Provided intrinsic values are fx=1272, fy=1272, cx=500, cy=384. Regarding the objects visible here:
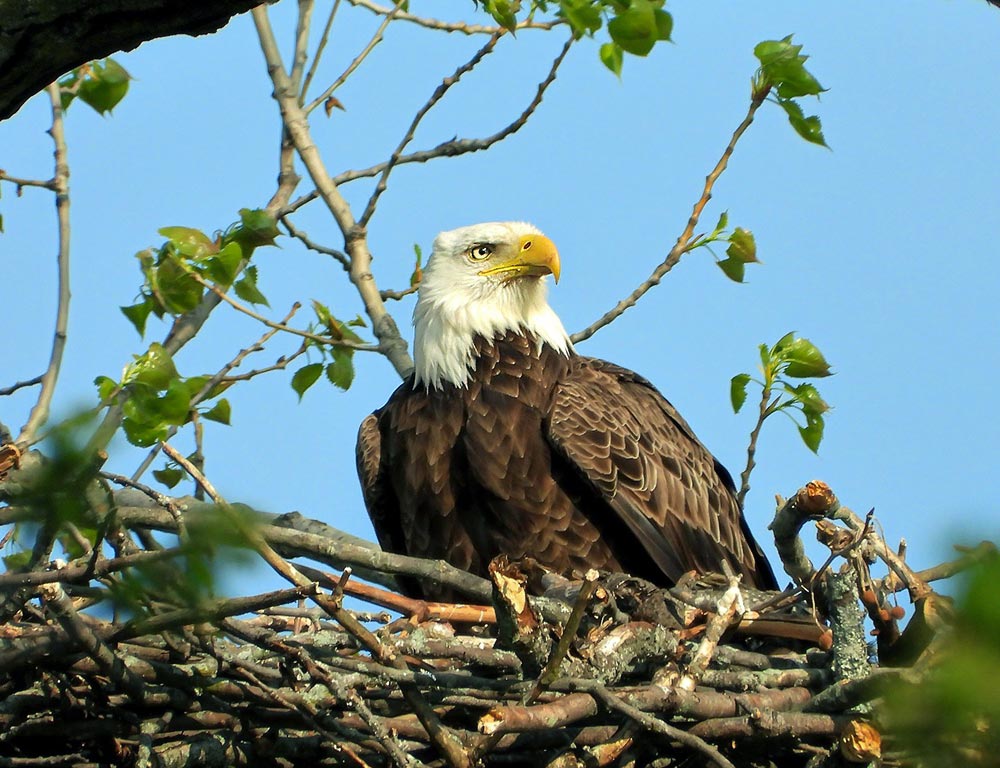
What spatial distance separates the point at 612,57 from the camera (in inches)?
158

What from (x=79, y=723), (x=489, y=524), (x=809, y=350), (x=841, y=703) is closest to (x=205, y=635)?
(x=79, y=723)

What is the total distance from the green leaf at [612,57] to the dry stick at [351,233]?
2.09m

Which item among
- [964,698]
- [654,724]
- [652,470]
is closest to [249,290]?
[652,470]

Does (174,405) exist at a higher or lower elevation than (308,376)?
lower

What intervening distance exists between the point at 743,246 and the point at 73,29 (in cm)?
327

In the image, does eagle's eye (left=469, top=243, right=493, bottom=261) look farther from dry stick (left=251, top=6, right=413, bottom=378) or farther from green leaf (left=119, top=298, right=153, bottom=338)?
green leaf (left=119, top=298, right=153, bottom=338)

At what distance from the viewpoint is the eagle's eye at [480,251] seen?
6.12 meters

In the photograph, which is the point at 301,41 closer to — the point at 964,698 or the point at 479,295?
the point at 479,295

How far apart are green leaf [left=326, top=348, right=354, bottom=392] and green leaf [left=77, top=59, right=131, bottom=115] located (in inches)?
66.2

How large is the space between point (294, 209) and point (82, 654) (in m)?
2.83

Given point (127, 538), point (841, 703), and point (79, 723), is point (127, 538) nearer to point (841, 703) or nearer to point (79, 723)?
point (79, 723)

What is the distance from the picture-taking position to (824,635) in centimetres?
388

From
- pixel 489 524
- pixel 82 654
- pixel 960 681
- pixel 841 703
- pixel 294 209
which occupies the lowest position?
pixel 960 681

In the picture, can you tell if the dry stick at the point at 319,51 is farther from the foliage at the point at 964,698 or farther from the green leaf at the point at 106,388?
the foliage at the point at 964,698
